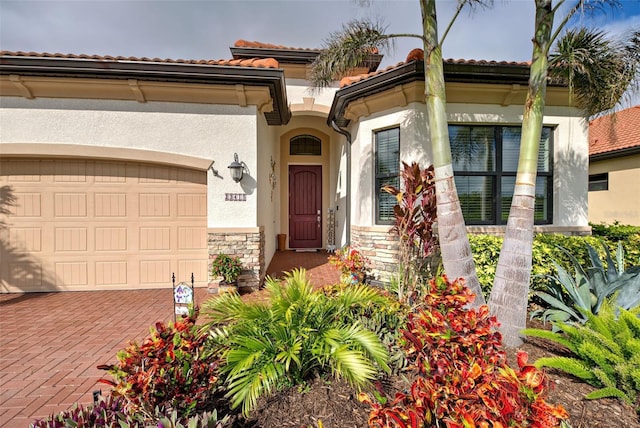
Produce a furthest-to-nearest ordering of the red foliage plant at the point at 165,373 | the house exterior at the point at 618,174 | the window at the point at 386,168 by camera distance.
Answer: the house exterior at the point at 618,174
the window at the point at 386,168
the red foliage plant at the point at 165,373

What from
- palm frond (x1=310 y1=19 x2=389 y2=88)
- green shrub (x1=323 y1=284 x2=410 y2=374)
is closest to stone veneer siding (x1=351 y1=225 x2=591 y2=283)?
green shrub (x1=323 y1=284 x2=410 y2=374)

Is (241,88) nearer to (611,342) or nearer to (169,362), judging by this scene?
(169,362)

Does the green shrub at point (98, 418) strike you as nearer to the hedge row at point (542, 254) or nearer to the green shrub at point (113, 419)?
the green shrub at point (113, 419)

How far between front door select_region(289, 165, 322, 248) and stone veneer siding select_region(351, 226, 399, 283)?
161 inches

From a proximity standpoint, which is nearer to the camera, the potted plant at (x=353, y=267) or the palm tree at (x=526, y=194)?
the palm tree at (x=526, y=194)

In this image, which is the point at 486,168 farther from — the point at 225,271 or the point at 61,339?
the point at 61,339

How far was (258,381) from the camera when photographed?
6.94ft

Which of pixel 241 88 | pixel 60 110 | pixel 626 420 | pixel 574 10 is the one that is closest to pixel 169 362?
pixel 626 420

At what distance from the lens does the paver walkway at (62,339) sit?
102 inches

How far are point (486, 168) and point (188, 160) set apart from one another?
19.5ft

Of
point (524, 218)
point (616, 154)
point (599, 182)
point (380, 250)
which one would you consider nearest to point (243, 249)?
point (380, 250)

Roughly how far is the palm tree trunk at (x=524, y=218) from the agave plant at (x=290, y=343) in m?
1.66

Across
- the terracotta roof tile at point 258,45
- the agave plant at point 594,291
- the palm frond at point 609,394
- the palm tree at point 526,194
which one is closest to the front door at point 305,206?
the terracotta roof tile at point 258,45

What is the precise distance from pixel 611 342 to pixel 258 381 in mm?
2896
